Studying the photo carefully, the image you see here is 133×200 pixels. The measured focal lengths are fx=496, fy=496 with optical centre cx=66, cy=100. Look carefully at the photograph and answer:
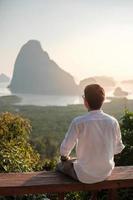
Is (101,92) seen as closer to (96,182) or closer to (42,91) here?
(96,182)

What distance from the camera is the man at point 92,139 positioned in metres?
3.27

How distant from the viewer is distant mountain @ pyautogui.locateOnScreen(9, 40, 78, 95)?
8738 centimetres

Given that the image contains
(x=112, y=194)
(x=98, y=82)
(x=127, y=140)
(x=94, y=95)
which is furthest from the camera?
(x=127, y=140)

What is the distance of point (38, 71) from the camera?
3716 inches

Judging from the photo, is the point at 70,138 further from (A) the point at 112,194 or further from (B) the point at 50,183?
(A) the point at 112,194

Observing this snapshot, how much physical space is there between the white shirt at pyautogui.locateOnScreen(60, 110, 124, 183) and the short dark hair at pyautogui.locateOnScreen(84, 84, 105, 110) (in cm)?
6

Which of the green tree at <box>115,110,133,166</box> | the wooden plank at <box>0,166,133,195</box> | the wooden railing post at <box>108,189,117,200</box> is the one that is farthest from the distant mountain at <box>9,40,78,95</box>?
the wooden plank at <box>0,166,133,195</box>

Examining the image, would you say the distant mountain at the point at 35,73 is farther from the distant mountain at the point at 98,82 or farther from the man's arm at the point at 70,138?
the man's arm at the point at 70,138

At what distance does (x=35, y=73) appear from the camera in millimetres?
94250

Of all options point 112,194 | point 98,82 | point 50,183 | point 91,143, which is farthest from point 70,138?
point 98,82

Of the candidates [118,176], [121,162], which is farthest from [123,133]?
[118,176]

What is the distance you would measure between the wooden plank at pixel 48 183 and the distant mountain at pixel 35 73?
7892 cm

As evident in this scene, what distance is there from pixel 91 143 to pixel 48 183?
39cm

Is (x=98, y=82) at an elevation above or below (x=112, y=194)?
above
